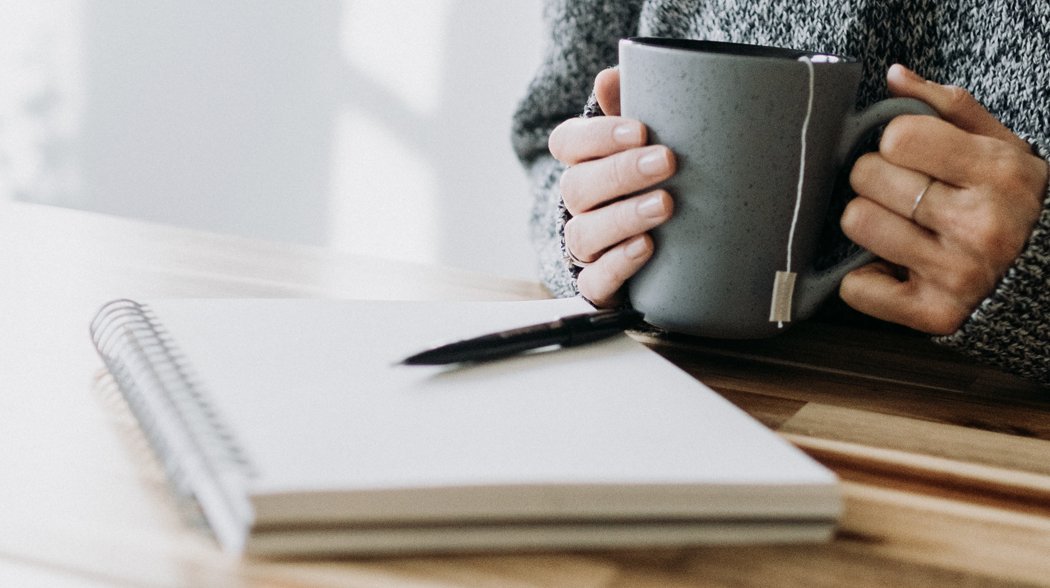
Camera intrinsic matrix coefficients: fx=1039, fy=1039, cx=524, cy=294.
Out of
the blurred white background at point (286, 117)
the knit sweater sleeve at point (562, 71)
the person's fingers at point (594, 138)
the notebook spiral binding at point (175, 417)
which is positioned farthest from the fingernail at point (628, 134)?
the blurred white background at point (286, 117)

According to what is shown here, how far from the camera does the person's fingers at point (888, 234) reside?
52 centimetres

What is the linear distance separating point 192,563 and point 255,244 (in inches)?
19.7

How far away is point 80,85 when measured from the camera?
2.37 m

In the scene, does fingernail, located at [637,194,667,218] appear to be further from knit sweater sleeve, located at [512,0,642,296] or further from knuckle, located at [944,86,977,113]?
knit sweater sleeve, located at [512,0,642,296]

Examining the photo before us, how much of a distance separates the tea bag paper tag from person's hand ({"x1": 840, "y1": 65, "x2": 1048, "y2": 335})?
0.10 feet

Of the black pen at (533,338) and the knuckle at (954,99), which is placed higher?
the knuckle at (954,99)

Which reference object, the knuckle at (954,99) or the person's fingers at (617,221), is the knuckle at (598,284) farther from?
the knuckle at (954,99)

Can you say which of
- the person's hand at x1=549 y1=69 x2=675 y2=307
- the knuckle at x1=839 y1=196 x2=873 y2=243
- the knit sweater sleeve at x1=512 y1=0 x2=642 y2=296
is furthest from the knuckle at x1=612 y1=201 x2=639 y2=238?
the knit sweater sleeve at x1=512 y1=0 x2=642 y2=296

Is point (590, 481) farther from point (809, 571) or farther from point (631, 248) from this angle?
point (631, 248)

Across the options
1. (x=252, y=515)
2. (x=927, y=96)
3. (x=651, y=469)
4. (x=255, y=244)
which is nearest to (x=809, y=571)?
(x=651, y=469)

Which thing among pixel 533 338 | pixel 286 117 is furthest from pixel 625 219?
pixel 286 117

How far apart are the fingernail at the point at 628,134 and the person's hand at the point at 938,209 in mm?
112

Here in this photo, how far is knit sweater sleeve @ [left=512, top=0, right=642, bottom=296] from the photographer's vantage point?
0.91 metres

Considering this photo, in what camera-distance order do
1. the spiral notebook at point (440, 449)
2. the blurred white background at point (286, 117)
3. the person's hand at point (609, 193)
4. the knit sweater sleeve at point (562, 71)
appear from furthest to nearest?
the blurred white background at point (286, 117) → the knit sweater sleeve at point (562, 71) → the person's hand at point (609, 193) → the spiral notebook at point (440, 449)
